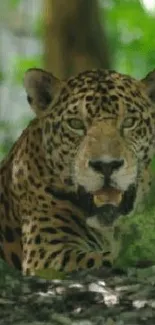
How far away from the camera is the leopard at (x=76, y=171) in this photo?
9984 millimetres

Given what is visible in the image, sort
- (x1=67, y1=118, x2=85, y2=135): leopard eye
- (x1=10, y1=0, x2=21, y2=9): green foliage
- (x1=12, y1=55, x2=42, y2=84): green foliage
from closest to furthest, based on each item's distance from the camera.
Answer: (x1=67, y1=118, x2=85, y2=135): leopard eye, (x1=12, y1=55, x2=42, y2=84): green foliage, (x1=10, y1=0, x2=21, y2=9): green foliage

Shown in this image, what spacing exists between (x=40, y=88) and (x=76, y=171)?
921mm

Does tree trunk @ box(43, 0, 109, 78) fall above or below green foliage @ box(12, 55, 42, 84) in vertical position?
above

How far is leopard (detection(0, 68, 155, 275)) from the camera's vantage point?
9.98m

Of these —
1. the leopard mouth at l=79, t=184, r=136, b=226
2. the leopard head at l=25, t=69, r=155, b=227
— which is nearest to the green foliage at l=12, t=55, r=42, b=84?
the leopard head at l=25, t=69, r=155, b=227

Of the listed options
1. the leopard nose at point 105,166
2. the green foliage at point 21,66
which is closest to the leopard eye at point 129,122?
the leopard nose at point 105,166

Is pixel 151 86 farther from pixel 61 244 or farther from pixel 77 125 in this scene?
pixel 61 244

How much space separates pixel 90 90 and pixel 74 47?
11.7ft

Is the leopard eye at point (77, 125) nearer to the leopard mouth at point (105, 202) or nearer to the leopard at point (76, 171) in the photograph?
the leopard at point (76, 171)

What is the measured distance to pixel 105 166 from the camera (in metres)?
9.84

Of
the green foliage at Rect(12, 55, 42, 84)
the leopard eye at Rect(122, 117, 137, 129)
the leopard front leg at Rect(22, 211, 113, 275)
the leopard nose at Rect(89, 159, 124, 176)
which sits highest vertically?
the green foliage at Rect(12, 55, 42, 84)

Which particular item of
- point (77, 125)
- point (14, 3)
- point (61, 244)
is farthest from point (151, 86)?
point (14, 3)

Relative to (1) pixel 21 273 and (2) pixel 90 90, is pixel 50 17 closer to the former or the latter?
(2) pixel 90 90

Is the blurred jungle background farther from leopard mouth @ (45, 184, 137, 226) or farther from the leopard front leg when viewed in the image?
the leopard front leg
